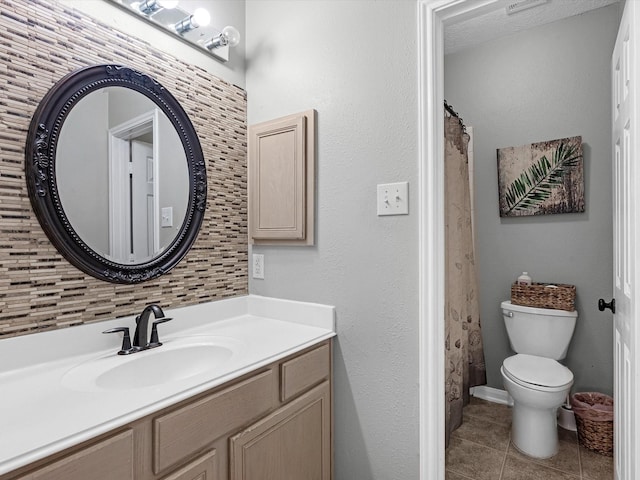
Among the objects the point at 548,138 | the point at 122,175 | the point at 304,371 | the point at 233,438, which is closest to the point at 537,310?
the point at 548,138

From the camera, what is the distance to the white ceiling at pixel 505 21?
223 cm

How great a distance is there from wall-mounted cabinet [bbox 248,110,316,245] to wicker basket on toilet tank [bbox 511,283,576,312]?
63.4 inches

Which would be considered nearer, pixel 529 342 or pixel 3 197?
pixel 3 197

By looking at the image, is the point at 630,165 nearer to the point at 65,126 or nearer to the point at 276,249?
the point at 276,249

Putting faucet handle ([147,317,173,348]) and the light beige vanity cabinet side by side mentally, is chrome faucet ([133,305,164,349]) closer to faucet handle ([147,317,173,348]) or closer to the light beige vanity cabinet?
faucet handle ([147,317,173,348])

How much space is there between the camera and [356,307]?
1521 mm

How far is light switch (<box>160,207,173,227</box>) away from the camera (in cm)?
149

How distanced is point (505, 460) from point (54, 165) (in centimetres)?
246

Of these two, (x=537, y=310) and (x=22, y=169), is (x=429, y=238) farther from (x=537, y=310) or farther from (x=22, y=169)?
(x=537, y=310)

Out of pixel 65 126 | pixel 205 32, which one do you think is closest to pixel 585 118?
pixel 205 32

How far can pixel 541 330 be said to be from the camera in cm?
230

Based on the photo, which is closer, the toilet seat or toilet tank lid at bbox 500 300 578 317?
the toilet seat

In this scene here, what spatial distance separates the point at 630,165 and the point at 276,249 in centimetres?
138

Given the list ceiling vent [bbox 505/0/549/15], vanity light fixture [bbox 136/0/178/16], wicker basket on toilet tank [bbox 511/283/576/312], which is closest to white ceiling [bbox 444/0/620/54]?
ceiling vent [bbox 505/0/549/15]
